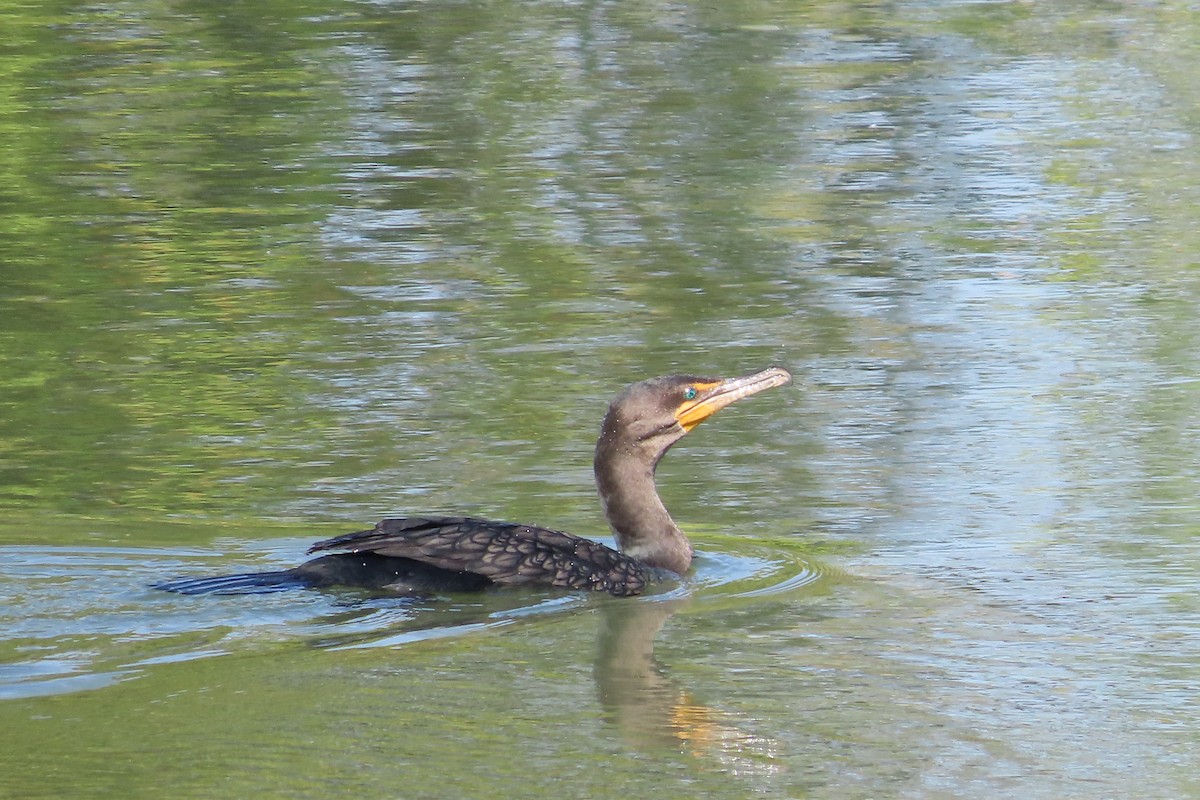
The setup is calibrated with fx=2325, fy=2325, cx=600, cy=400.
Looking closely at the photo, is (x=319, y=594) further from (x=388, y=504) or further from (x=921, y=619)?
(x=921, y=619)

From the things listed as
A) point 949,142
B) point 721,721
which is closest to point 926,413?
point 721,721

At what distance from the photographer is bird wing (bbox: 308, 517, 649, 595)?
7734 mm

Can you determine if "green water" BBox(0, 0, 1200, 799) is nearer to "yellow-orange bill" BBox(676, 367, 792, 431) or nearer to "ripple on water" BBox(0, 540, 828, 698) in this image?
"ripple on water" BBox(0, 540, 828, 698)

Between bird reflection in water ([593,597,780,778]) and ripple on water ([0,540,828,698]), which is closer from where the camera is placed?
bird reflection in water ([593,597,780,778])

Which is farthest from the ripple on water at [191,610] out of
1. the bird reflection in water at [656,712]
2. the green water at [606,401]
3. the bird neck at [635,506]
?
the bird reflection in water at [656,712]

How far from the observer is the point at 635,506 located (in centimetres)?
852

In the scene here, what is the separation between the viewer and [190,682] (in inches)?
263

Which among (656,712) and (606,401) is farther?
(606,401)

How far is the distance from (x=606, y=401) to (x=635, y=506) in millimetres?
1802

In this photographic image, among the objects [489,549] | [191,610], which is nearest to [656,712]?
[489,549]

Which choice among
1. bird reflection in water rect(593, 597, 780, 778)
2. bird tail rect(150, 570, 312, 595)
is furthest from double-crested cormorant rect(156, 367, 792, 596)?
bird reflection in water rect(593, 597, 780, 778)

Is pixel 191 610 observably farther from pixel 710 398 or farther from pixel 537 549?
pixel 710 398

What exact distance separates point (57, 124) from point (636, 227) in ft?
18.2

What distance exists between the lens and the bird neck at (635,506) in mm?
8391
